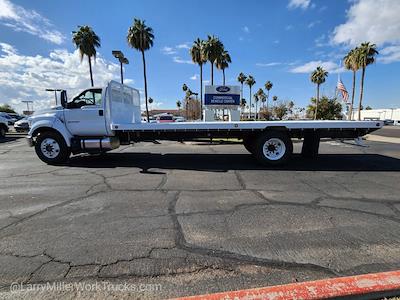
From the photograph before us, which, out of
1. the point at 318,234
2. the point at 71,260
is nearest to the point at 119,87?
the point at 71,260

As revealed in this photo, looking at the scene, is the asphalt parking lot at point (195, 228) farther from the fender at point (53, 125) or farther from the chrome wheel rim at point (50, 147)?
the fender at point (53, 125)

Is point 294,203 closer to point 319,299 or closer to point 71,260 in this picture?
point 319,299

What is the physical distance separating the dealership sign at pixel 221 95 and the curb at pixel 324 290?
1653cm

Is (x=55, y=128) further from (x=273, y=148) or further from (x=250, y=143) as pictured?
(x=273, y=148)

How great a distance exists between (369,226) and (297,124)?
4.46 metres

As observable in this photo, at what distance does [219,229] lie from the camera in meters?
3.90

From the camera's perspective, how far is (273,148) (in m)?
8.30

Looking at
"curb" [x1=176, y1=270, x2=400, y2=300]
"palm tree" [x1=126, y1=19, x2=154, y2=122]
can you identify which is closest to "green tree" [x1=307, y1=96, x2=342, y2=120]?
"palm tree" [x1=126, y1=19, x2=154, y2=122]

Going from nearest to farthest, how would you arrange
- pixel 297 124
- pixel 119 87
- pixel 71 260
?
pixel 71 260, pixel 297 124, pixel 119 87

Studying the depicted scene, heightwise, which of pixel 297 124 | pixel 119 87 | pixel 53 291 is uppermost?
pixel 119 87

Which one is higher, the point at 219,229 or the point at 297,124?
the point at 297,124

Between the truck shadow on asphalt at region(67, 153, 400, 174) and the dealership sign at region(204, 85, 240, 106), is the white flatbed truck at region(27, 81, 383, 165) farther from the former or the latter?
the dealership sign at region(204, 85, 240, 106)

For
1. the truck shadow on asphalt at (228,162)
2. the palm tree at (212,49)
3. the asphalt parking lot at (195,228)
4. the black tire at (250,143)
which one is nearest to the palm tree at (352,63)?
the palm tree at (212,49)

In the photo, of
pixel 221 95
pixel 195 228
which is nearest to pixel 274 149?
pixel 195 228
